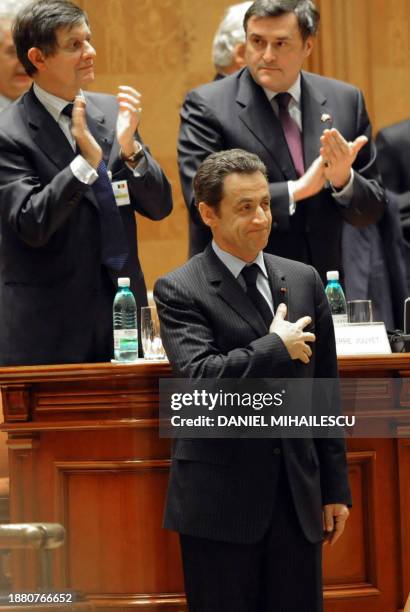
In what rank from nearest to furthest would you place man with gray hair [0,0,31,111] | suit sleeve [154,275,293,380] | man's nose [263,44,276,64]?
1. suit sleeve [154,275,293,380]
2. man's nose [263,44,276,64]
3. man with gray hair [0,0,31,111]

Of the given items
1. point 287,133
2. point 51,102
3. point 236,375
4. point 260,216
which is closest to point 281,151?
point 287,133

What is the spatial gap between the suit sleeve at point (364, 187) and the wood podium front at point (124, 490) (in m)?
0.62

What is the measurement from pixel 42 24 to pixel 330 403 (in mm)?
1599

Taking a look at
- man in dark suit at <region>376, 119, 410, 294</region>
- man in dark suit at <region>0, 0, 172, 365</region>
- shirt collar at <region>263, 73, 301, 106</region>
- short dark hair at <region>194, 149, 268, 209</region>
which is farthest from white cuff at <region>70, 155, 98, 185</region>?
man in dark suit at <region>376, 119, 410, 294</region>

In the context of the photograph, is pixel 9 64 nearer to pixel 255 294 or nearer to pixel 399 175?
pixel 399 175

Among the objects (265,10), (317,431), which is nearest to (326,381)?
(317,431)

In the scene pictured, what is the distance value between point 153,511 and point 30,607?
1.02 metres

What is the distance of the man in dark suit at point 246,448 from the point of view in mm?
3098

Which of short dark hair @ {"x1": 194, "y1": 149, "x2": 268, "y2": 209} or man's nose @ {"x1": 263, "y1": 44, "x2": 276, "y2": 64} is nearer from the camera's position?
short dark hair @ {"x1": 194, "y1": 149, "x2": 268, "y2": 209}

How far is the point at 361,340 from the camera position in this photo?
3.78m

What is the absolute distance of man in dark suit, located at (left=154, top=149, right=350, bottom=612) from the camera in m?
3.10

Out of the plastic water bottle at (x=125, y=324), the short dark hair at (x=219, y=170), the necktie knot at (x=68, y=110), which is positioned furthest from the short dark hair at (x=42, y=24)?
the short dark hair at (x=219, y=170)

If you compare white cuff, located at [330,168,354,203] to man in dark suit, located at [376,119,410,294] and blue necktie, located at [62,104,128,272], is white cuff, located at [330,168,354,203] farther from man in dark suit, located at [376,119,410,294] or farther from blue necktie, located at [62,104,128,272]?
man in dark suit, located at [376,119,410,294]

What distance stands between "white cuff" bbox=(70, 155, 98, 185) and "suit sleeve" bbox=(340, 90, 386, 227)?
0.88 meters
